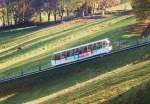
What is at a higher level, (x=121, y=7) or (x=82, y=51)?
(x=82, y=51)

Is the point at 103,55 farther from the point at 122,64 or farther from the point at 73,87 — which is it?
the point at 73,87

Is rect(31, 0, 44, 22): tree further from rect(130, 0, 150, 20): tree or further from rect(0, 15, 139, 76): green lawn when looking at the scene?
rect(130, 0, 150, 20): tree

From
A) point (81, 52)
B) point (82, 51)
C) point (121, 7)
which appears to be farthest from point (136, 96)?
point (121, 7)

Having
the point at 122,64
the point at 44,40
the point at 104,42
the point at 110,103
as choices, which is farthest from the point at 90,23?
the point at 110,103

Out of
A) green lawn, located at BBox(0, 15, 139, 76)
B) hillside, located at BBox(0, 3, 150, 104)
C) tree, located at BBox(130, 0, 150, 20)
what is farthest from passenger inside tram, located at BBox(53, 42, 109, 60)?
tree, located at BBox(130, 0, 150, 20)

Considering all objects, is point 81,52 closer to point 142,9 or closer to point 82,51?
point 82,51

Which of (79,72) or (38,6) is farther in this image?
(38,6)
